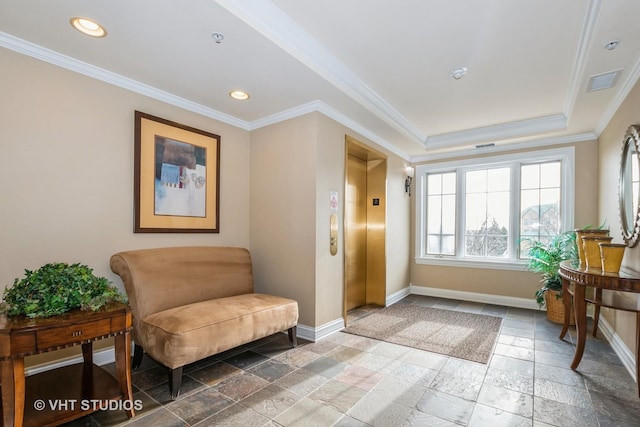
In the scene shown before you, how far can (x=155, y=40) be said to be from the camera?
85.4 inches

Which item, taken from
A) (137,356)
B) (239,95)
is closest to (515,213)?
(239,95)

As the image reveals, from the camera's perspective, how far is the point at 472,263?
497 cm

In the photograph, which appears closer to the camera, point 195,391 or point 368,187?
point 195,391

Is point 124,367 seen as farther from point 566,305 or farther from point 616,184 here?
point 616,184

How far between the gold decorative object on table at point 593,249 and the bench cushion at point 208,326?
2690 mm

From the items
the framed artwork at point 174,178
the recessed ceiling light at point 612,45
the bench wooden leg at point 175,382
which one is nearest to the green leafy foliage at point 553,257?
the recessed ceiling light at point 612,45

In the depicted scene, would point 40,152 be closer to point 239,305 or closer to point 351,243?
point 239,305

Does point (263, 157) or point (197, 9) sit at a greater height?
point (197, 9)

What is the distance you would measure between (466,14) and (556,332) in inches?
138

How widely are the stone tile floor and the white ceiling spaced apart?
8.13 ft

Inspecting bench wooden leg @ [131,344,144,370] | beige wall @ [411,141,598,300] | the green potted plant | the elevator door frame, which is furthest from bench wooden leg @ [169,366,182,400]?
beige wall @ [411,141,598,300]

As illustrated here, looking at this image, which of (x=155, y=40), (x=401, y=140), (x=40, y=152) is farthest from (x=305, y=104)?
(x=40, y=152)

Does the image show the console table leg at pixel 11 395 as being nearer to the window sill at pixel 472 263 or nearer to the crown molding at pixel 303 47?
the crown molding at pixel 303 47

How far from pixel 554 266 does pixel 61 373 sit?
4.98 meters
